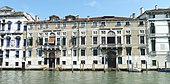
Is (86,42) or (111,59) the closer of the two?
(111,59)

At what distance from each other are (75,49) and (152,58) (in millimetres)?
11131

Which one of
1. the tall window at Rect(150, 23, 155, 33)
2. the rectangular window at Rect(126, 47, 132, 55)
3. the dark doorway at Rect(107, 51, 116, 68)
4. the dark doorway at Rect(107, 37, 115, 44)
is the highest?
the tall window at Rect(150, 23, 155, 33)

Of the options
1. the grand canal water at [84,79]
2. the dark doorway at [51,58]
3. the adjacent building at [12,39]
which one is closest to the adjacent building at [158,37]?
the grand canal water at [84,79]

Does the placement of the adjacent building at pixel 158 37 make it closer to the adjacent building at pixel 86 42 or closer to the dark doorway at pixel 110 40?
the adjacent building at pixel 86 42

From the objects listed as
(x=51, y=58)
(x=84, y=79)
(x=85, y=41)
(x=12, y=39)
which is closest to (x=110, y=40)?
(x=85, y=41)

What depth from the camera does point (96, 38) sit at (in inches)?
1417

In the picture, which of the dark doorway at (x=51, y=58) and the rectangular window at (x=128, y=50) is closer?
the rectangular window at (x=128, y=50)

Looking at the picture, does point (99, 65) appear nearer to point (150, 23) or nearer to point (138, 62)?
point (138, 62)

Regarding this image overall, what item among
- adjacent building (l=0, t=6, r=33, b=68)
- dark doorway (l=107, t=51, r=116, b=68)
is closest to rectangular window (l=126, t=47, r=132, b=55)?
dark doorway (l=107, t=51, r=116, b=68)

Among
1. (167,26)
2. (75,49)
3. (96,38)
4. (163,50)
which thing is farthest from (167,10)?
(75,49)

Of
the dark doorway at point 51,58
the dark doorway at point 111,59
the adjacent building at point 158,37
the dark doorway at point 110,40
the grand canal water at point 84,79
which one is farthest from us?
the dark doorway at point 51,58

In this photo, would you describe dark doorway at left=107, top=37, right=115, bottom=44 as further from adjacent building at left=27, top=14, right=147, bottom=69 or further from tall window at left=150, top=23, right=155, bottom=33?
tall window at left=150, top=23, right=155, bottom=33

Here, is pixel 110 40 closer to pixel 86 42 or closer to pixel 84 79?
pixel 86 42

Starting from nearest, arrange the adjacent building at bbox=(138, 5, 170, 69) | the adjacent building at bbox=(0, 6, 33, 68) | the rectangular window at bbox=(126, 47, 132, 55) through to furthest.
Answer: the adjacent building at bbox=(138, 5, 170, 69)
the rectangular window at bbox=(126, 47, 132, 55)
the adjacent building at bbox=(0, 6, 33, 68)
